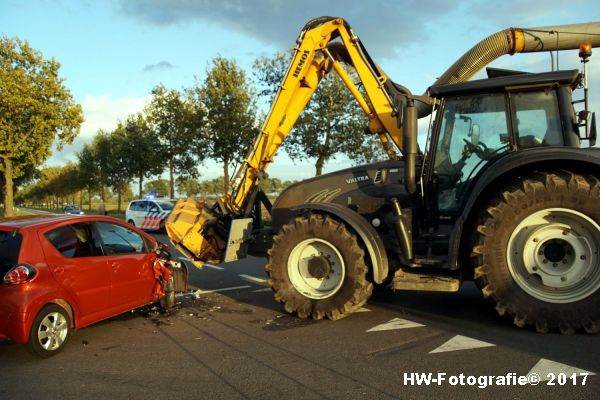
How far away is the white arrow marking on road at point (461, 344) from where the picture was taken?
4.89 metres

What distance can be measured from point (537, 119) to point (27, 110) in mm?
28073

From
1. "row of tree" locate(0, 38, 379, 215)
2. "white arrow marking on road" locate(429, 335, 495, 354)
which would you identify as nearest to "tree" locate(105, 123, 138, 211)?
"row of tree" locate(0, 38, 379, 215)

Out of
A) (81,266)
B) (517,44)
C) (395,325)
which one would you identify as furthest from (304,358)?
(517,44)

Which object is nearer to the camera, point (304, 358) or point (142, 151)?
point (304, 358)

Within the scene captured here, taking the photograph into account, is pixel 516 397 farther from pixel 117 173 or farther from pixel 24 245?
pixel 117 173

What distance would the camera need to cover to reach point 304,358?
4.77 meters

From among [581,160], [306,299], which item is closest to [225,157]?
[306,299]

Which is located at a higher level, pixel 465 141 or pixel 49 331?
pixel 465 141

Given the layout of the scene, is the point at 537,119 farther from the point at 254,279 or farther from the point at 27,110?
the point at 27,110

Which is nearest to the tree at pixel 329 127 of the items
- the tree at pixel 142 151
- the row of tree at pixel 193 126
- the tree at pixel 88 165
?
the row of tree at pixel 193 126

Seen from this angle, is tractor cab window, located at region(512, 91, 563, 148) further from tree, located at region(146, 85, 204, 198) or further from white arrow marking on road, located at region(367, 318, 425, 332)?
tree, located at region(146, 85, 204, 198)

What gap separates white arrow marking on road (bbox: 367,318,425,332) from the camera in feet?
18.9

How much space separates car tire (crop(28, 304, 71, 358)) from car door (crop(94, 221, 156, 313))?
2.39 feet

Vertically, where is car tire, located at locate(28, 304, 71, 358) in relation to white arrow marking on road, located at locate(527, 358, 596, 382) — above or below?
above
